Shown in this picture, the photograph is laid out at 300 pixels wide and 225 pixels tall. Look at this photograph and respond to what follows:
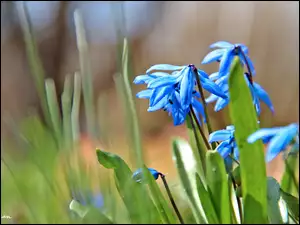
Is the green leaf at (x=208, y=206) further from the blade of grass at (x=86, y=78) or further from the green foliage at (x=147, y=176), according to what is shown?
the blade of grass at (x=86, y=78)

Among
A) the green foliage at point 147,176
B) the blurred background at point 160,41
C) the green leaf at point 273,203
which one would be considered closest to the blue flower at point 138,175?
the green foliage at point 147,176

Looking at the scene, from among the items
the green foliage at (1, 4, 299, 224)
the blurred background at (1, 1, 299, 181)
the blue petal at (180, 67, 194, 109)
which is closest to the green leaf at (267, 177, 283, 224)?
the green foliage at (1, 4, 299, 224)

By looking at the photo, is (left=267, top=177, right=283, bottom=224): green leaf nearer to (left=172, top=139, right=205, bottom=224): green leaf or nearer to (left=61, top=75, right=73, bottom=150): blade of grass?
(left=172, top=139, right=205, bottom=224): green leaf

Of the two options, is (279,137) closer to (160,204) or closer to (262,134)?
(262,134)

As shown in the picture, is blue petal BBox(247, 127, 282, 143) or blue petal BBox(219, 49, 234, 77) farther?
blue petal BBox(219, 49, 234, 77)

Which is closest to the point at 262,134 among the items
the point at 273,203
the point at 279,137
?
the point at 279,137

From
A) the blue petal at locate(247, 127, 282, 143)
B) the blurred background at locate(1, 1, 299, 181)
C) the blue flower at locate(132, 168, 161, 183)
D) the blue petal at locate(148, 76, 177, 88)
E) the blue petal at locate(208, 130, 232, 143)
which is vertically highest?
the blue petal at locate(148, 76, 177, 88)

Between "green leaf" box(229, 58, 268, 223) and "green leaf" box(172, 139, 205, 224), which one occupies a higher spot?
"green leaf" box(229, 58, 268, 223)
